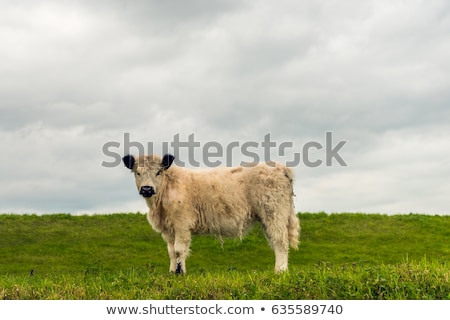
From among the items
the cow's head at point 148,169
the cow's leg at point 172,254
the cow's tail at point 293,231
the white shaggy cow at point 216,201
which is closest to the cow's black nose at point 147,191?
the cow's head at point 148,169

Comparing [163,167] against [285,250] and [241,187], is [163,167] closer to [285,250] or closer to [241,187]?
[241,187]

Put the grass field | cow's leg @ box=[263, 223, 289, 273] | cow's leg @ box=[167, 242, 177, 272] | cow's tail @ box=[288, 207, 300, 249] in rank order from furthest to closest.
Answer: cow's tail @ box=[288, 207, 300, 249] < cow's leg @ box=[263, 223, 289, 273] < cow's leg @ box=[167, 242, 177, 272] < the grass field

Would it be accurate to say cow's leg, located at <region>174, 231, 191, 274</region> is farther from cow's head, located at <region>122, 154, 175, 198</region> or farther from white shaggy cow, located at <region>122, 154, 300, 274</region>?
cow's head, located at <region>122, 154, 175, 198</region>

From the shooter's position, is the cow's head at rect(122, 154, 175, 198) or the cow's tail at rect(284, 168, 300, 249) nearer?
the cow's head at rect(122, 154, 175, 198)

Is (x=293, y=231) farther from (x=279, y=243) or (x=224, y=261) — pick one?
(x=224, y=261)

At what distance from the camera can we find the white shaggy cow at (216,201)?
14.8 meters

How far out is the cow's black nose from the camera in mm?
14367

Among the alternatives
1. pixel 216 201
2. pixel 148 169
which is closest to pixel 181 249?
pixel 216 201

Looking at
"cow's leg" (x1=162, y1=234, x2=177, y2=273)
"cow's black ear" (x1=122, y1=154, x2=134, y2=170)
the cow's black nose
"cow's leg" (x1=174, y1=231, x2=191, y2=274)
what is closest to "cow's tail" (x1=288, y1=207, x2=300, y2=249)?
"cow's leg" (x1=174, y1=231, x2=191, y2=274)

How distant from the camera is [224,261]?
2400cm

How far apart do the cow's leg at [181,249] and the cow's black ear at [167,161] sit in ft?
6.13

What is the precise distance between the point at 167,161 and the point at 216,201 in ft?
5.66

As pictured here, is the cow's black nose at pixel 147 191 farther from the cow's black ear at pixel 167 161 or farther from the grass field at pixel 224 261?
the grass field at pixel 224 261
